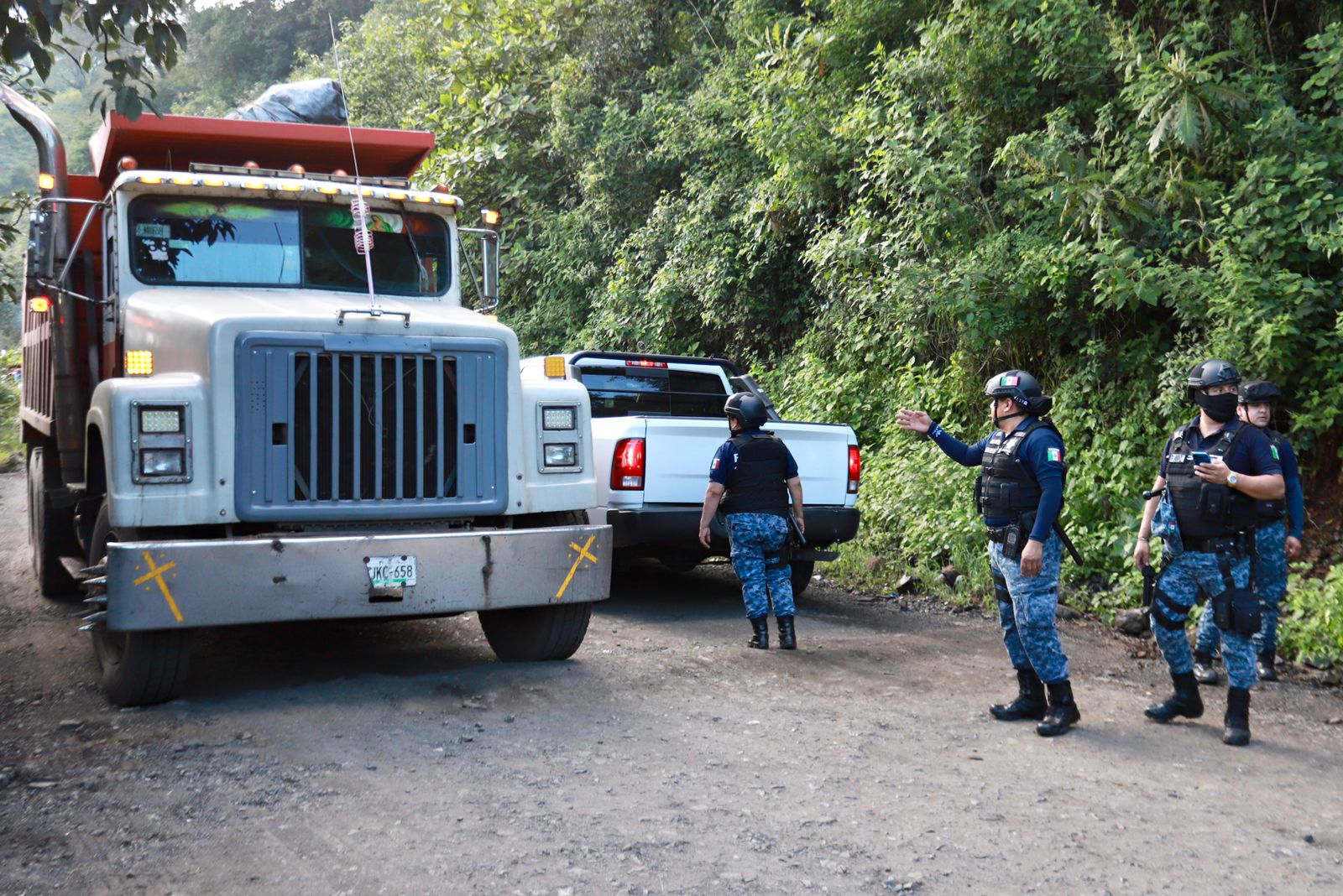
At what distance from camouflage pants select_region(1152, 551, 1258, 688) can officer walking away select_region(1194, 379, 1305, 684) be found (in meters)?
1.00

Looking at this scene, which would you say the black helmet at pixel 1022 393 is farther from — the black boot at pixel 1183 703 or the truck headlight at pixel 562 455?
the truck headlight at pixel 562 455

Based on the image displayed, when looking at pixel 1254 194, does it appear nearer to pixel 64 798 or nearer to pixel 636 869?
pixel 636 869

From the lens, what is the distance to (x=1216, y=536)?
5457mm

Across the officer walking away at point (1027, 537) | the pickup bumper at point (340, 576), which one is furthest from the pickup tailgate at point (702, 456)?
the officer walking away at point (1027, 537)

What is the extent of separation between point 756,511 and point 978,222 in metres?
4.99

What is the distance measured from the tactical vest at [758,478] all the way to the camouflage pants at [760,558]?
0.05 meters

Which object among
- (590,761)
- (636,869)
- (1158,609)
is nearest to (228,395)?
(590,761)

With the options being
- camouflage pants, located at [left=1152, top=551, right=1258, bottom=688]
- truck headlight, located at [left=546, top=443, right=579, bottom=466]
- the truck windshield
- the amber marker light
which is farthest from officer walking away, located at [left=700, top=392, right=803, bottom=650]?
the amber marker light

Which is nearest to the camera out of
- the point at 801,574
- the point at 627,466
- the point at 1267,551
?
the point at 1267,551

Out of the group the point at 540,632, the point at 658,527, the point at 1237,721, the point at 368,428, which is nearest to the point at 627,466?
the point at 658,527

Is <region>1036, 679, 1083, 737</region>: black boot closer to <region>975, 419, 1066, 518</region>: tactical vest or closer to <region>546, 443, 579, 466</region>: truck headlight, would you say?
<region>975, 419, 1066, 518</region>: tactical vest

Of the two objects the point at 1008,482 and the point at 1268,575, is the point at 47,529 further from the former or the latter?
the point at 1268,575

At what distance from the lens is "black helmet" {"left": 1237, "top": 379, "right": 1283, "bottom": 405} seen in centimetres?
652

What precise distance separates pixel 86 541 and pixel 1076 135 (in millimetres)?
8138
